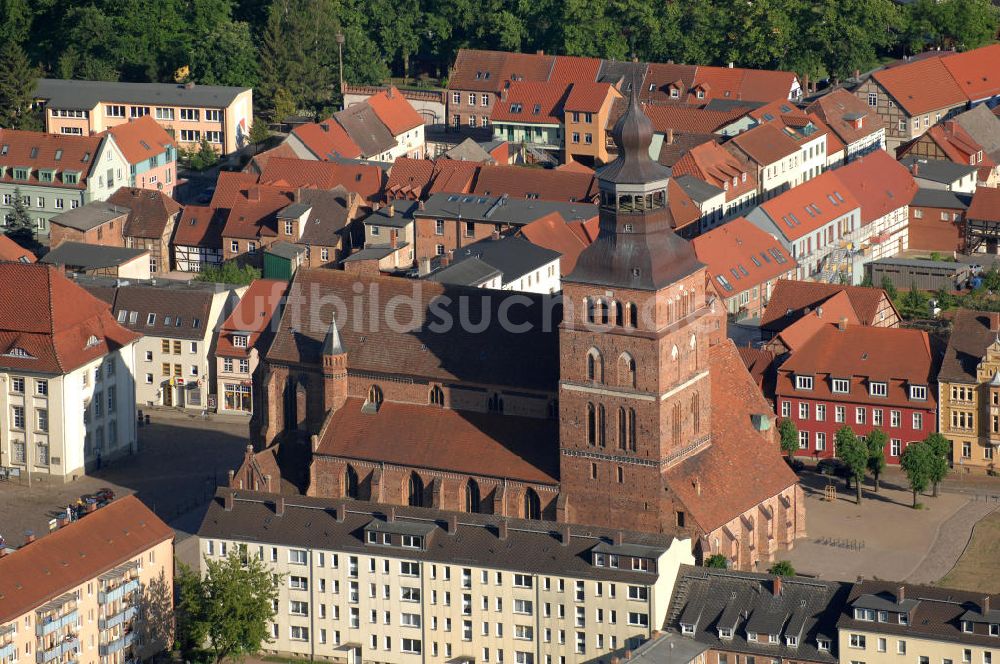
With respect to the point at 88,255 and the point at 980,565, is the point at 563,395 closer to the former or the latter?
the point at 980,565

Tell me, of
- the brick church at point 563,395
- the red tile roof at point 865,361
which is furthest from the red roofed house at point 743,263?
the brick church at point 563,395

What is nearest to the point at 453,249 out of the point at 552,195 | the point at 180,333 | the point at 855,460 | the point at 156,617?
the point at 552,195

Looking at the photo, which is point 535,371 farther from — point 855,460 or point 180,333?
point 180,333

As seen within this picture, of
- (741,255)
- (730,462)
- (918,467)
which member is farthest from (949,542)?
(741,255)

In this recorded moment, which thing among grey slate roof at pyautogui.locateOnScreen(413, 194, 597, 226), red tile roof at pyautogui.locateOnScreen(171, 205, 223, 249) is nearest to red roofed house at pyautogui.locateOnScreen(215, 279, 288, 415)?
grey slate roof at pyautogui.locateOnScreen(413, 194, 597, 226)

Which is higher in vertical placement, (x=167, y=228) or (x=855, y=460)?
(x=167, y=228)

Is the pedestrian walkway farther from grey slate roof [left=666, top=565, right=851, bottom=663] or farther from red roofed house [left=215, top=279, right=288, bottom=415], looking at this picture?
red roofed house [left=215, top=279, right=288, bottom=415]
